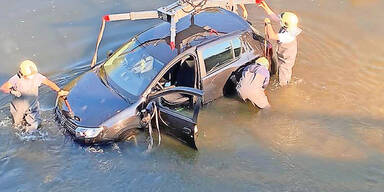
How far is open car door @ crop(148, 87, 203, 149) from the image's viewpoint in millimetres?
7286

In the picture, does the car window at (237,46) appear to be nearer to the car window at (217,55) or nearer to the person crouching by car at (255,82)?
the car window at (217,55)

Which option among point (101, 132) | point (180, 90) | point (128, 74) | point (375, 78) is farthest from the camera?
point (375, 78)

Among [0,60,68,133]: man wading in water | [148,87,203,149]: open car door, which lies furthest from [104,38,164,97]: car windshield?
[0,60,68,133]: man wading in water

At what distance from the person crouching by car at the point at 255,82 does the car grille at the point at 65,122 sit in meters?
2.99

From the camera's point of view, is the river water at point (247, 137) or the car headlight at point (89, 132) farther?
the car headlight at point (89, 132)

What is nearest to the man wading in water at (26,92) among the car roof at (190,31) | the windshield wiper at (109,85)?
the windshield wiper at (109,85)

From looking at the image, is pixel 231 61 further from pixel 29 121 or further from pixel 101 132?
pixel 29 121

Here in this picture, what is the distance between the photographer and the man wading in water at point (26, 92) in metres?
8.02

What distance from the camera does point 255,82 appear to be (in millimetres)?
8469

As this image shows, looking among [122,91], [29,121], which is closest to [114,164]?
[122,91]

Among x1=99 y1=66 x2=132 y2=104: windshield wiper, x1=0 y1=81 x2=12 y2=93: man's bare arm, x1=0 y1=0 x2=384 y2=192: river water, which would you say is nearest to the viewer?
x1=0 y1=0 x2=384 y2=192: river water

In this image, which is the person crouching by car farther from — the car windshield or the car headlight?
the car headlight

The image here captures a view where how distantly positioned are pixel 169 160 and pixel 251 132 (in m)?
1.61

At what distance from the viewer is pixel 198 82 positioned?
27.1ft
